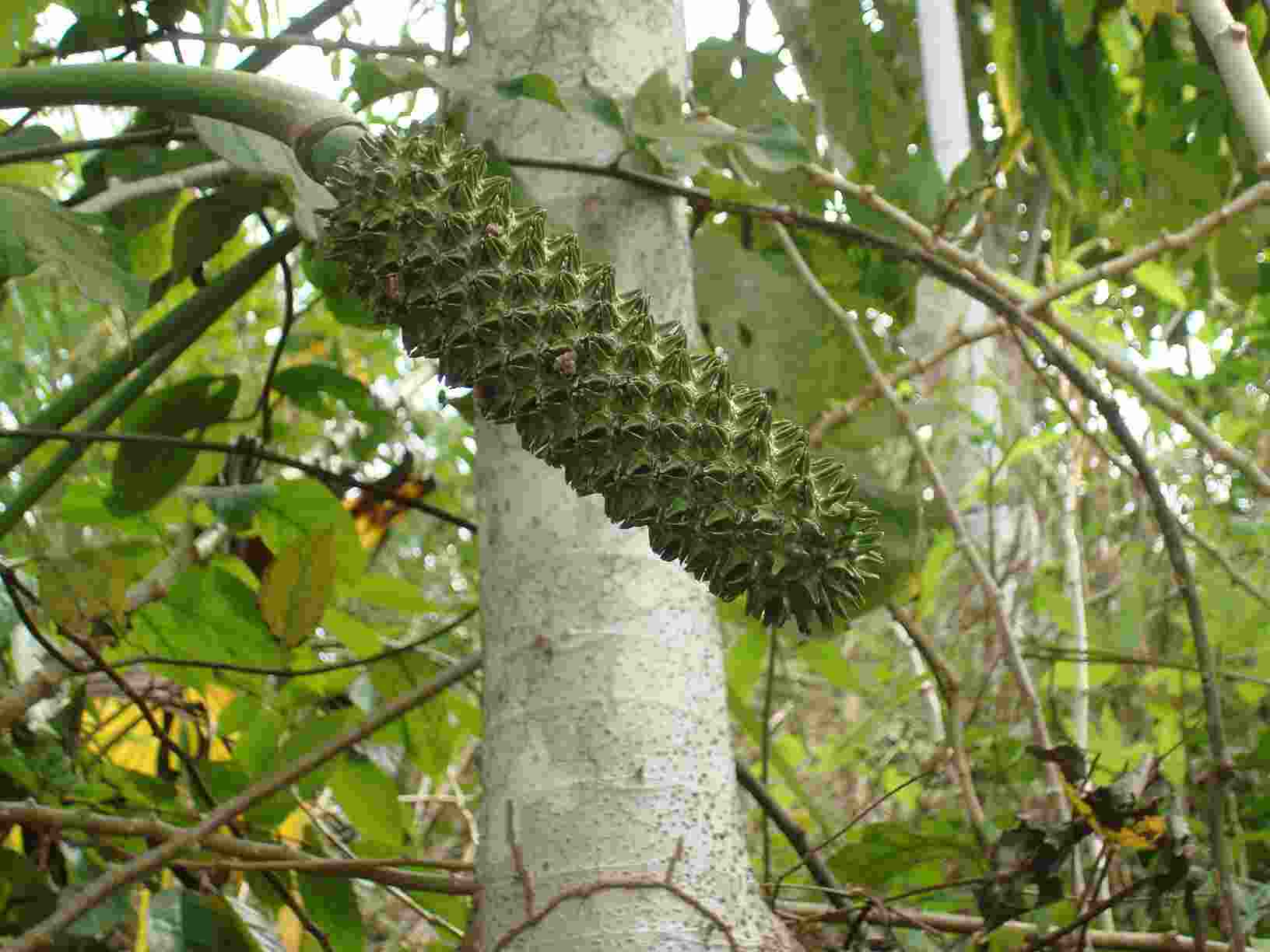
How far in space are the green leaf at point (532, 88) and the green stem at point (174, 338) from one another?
0.27 meters

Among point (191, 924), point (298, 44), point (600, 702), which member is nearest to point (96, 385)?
point (298, 44)

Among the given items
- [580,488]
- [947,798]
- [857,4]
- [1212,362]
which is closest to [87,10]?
[857,4]

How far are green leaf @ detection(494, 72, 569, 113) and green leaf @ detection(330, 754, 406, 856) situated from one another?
0.63 metres

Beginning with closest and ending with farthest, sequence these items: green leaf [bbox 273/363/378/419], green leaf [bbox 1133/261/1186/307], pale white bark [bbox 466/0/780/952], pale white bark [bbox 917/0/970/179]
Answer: pale white bark [bbox 466/0/780/952]
green leaf [bbox 273/363/378/419]
green leaf [bbox 1133/261/1186/307]
pale white bark [bbox 917/0/970/179]

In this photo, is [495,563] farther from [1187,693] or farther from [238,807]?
[1187,693]

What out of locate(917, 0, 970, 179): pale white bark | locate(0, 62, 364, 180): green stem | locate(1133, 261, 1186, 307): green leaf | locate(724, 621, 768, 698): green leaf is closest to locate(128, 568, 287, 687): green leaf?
locate(724, 621, 768, 698): green leaf

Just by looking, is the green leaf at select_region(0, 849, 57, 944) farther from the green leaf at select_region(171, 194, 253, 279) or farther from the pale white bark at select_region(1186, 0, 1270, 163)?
the pale white bark at select_region(1186, 0, 1270, 163)

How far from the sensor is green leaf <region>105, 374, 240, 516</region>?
1123mm

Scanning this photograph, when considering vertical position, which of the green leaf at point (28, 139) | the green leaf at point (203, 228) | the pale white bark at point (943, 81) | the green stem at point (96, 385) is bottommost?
the green stem at point (96, 385)

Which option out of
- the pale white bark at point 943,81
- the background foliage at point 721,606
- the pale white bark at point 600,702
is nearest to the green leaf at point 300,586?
the background foliage at point 721,606

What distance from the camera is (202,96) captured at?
1.89ft

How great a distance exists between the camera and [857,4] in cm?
134

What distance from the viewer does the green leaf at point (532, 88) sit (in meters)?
0.78

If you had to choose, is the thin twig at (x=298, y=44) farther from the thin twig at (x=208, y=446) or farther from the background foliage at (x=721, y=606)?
the thin twig at (x=208, y=446)
